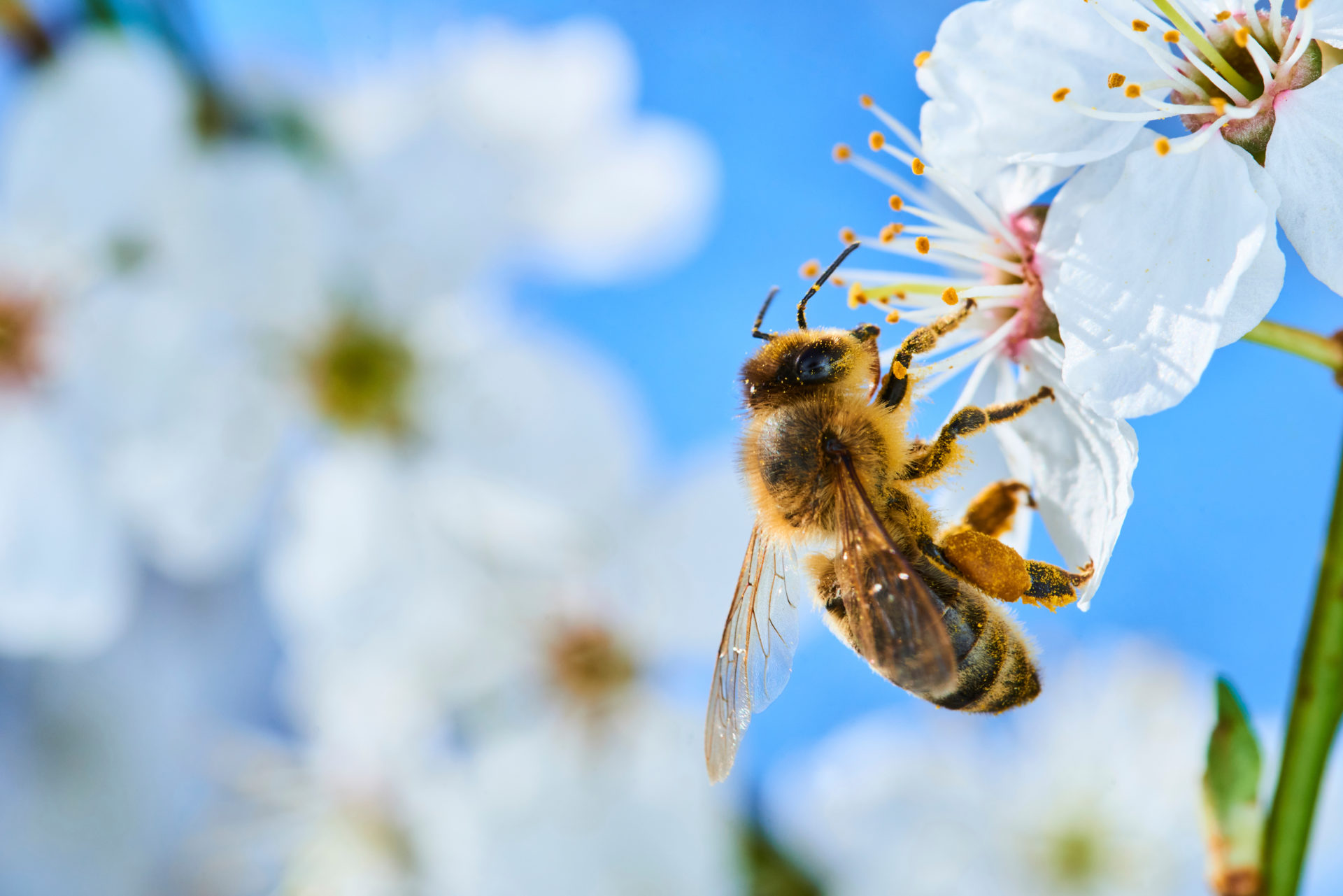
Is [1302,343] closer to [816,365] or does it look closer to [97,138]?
[816,365]

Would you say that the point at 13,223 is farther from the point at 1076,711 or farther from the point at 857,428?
the point at 1076,711

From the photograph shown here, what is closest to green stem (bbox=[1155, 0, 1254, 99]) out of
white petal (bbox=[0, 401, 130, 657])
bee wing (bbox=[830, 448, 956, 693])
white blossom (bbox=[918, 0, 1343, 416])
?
white blossom (bbox=[918, 0, 1343, 416])

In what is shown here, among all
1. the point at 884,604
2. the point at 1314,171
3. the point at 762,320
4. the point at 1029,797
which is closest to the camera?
the point at 1314,171

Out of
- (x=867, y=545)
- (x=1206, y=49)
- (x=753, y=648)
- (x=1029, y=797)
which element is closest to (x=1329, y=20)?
(x=1206, y=49)

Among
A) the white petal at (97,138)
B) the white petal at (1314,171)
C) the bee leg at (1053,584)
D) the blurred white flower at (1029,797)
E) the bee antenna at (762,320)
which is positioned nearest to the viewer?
the white petal at (1314,171)

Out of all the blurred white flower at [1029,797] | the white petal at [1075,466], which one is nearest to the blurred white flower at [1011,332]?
the white petal at [1075,466]

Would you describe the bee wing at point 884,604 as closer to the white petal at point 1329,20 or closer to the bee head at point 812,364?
the bee head at point 812,364
